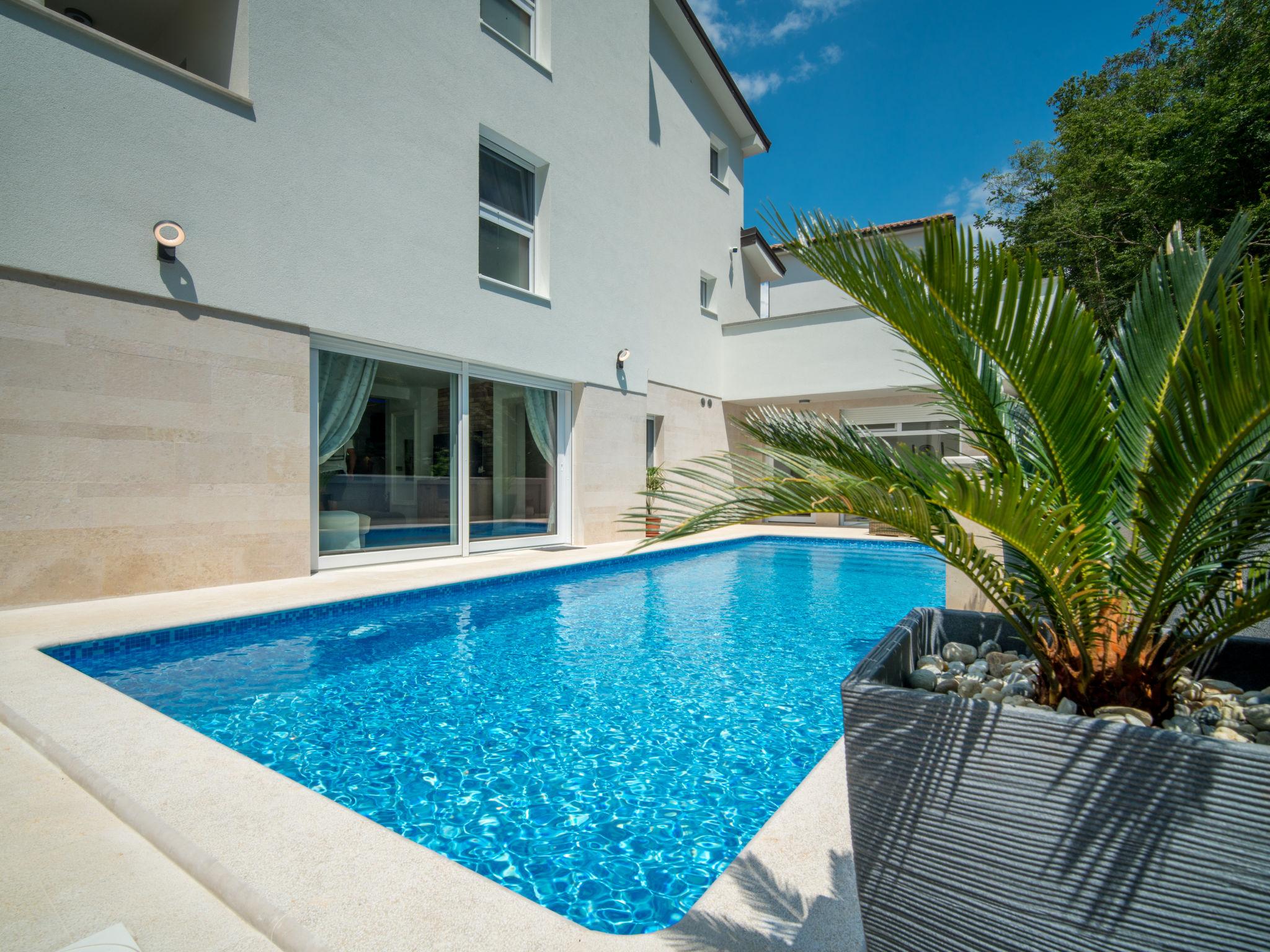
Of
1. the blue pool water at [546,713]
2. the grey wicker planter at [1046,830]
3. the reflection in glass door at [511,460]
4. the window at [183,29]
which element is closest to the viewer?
the grey wicker planter at [1046,830]

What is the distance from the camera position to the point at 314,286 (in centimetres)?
707

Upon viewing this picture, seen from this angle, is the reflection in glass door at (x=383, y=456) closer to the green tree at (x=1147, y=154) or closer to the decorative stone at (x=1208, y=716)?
the decorative stone at (x=1208, y=716)

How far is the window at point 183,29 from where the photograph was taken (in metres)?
6.74

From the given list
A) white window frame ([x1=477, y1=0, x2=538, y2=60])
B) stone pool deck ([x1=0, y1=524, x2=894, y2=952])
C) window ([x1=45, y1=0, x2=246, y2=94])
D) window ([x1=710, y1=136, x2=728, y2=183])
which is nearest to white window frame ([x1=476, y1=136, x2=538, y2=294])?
white window frame ([x1=477, y1=0, x2=538, y2=60])

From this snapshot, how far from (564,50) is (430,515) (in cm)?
739

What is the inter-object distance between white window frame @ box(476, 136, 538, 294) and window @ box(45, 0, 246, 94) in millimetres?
2983

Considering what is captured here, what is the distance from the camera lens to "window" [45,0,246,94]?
674 cm

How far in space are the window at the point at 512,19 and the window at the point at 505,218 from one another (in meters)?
1.69

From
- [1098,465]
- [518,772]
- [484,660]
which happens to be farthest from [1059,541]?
[484,660]

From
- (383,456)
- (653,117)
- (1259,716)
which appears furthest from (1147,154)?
(1259,716)

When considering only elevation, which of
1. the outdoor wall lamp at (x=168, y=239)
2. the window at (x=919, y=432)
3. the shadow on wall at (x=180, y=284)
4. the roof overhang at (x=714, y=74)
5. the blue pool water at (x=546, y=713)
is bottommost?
the blue pool water at (x=546, y=713)

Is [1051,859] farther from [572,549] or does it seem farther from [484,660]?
[572,549]

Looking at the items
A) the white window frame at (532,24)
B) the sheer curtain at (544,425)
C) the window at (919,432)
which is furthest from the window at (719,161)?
the sheer curtain at (544,425)

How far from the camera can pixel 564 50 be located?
10.3 meters
